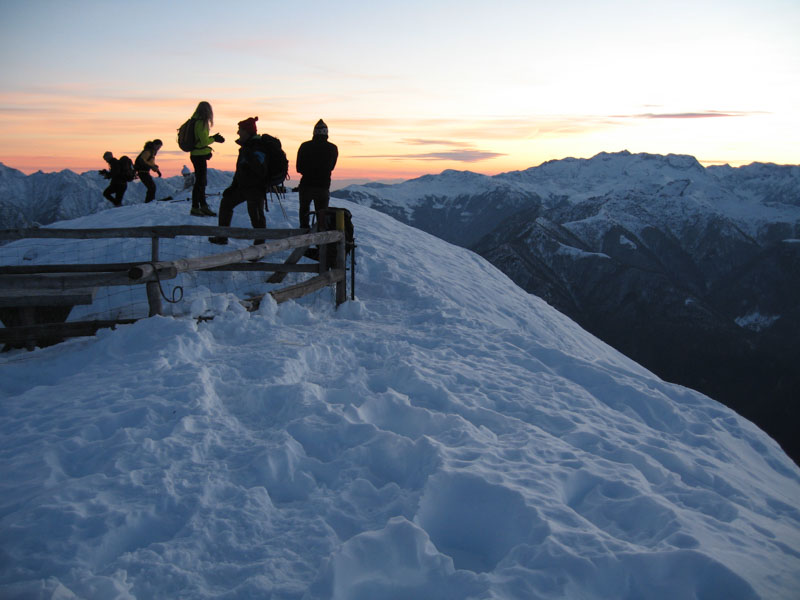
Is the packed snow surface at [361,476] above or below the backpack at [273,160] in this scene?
below

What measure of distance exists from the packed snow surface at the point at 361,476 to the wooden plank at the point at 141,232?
1.88m

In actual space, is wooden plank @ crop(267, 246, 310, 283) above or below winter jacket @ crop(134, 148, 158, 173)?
below

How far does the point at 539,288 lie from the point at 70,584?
152 m

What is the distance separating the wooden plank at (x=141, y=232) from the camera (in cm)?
802

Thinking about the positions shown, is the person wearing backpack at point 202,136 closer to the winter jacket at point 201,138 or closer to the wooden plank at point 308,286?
the winter jacket at point 201,138

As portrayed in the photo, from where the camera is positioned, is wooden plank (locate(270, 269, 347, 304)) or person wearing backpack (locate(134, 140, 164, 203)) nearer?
wooden plank (locate(270, 269, 347, 304))

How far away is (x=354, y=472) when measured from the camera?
4.20m

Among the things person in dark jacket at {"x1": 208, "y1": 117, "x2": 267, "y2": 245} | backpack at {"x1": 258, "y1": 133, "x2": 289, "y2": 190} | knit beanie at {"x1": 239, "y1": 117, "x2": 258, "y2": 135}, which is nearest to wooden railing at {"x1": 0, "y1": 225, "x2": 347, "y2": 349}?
person in dark jacket at {"x1": 208, "y1": 117, "x2": 267, "y2": 245}

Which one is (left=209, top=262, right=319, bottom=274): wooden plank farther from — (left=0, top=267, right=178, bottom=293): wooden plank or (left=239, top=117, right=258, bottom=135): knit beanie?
(left=0, top=267, right=178, bottom=293): wooden plank

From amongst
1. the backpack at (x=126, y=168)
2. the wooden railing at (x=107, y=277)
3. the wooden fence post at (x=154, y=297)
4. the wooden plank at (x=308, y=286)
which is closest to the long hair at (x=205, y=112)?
the wooden railing at (x=107, y=277)

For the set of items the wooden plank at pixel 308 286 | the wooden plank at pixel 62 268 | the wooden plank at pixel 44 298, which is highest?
the wooden plank at pixel 62 268

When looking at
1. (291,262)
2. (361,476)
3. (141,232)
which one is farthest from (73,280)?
(291,262)

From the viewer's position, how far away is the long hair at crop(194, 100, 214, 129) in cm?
1141

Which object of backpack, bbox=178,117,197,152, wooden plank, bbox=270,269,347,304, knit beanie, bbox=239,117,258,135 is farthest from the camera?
backpack, bbox=178,117,197,152
